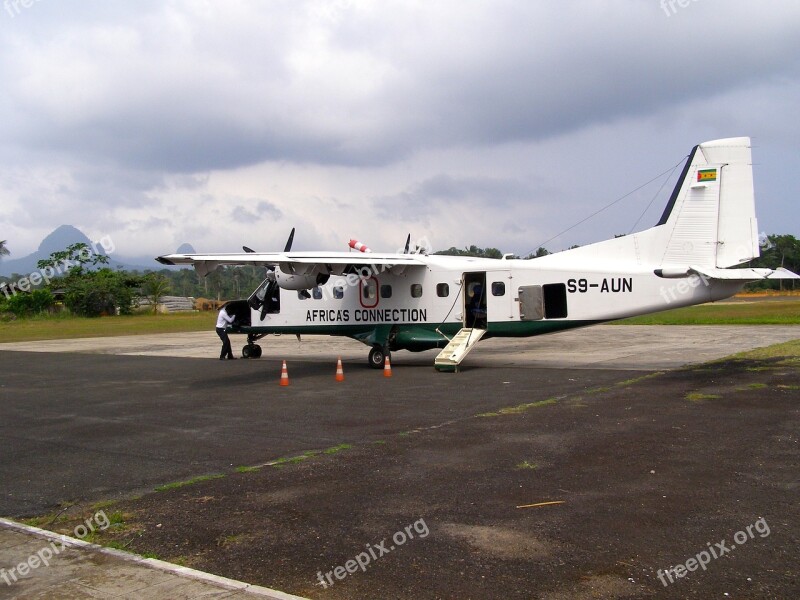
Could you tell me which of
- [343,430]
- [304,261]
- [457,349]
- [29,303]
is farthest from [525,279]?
[29,303]

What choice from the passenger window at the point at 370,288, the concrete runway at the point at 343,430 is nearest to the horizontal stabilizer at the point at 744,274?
the concrete runway at the point at 343,430

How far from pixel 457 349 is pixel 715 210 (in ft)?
23.9

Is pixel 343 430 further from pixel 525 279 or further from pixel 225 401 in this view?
pixel 525 279

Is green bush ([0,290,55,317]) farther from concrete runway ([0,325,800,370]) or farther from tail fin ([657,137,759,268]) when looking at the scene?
tail fin ([657,137,759,268])

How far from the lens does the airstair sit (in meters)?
17.3

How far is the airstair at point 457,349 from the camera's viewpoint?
17.3 metres

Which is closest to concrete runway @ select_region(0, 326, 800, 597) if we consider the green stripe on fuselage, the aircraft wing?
the green stripe on fuselage

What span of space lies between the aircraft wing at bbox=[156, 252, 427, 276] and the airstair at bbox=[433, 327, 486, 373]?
2.46 metres

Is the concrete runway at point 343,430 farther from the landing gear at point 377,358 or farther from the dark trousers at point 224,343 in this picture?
the dark trousers at point 224,343

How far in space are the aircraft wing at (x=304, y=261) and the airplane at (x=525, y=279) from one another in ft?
0.13

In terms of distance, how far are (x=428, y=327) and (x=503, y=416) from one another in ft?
28.3

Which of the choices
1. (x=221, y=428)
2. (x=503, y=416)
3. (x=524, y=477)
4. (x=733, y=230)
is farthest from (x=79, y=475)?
(x=733, y=230)

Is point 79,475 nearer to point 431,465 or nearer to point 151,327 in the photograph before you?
point 431,465

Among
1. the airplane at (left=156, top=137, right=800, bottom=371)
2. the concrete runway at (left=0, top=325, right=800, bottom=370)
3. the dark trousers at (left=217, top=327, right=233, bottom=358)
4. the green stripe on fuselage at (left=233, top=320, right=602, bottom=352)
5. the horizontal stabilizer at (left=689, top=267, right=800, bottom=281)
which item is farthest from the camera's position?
the dark trousers at (left=217, top=327, right=233, bottom=358)
